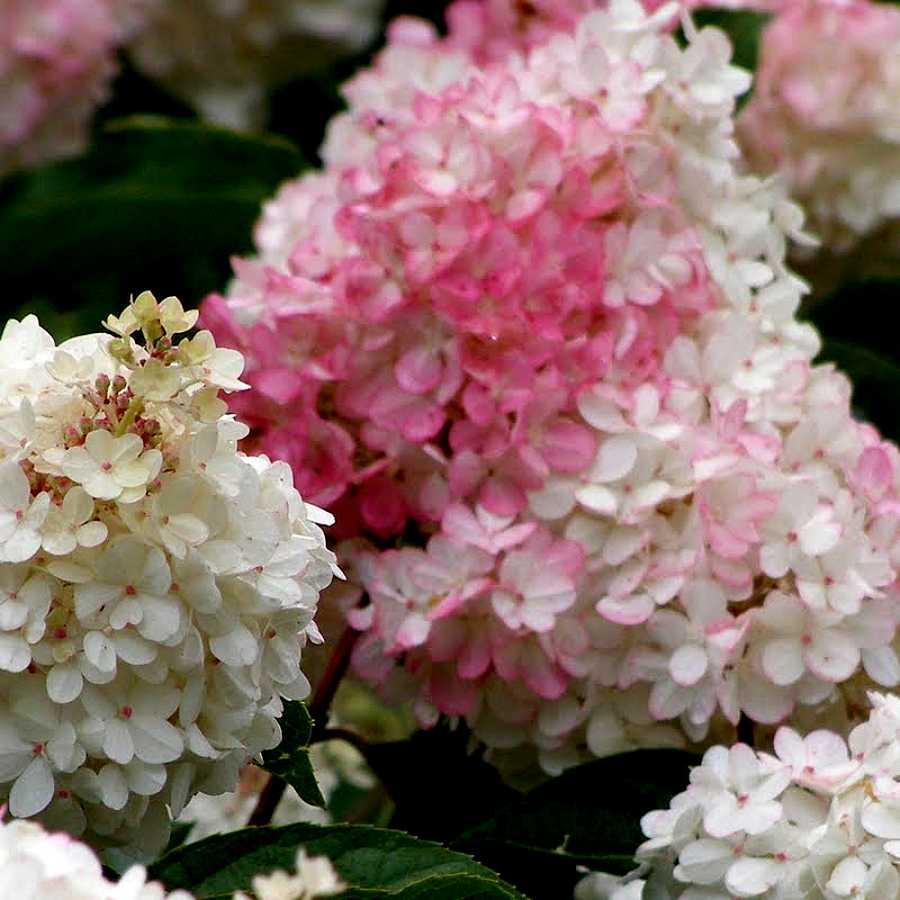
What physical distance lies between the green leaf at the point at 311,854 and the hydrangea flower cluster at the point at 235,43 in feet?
3.11

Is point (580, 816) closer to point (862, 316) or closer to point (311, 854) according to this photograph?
point (311, 854)

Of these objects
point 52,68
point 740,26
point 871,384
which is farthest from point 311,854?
point 52,68

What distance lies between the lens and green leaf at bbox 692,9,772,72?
1166 millimetres

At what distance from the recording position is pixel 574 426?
33.9 inches

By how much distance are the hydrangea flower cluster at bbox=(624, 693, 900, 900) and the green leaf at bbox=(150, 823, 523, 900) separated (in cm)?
8

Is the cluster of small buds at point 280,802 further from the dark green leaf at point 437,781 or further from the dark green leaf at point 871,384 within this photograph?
the dark green leaf at point 871,384

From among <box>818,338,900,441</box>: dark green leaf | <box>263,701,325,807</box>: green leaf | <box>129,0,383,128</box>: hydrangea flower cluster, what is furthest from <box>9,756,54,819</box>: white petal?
<box>129,0,383,128</box>: hydrangea flower cluster

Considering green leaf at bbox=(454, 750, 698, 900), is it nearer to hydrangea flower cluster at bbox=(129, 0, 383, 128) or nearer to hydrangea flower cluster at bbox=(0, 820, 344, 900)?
hydrangea flower cluster at bbox=(0, 820, 344, 900)

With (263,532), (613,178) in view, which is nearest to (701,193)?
(613,178)

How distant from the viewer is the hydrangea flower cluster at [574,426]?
0.83m

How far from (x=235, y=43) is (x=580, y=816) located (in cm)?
89

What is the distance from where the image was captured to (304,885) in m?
0.45

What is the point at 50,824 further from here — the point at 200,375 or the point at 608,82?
the point at 608,82

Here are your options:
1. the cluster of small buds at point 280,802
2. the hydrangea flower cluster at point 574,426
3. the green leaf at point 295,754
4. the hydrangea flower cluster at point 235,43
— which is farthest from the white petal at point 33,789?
the hydrangea flower cluster at point 235,43
